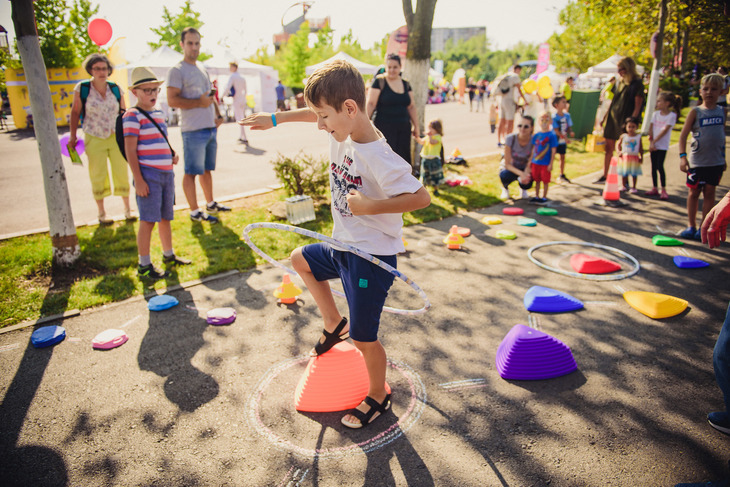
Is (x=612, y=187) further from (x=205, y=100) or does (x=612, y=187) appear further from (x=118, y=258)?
(x=118, y=258)

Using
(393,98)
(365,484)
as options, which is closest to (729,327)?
(365,484)

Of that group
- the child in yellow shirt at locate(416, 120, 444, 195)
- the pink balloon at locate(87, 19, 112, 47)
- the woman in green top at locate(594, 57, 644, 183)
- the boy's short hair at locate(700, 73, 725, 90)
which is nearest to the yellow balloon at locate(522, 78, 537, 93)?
the woman in green top at locate(594, 57, 644, 183)

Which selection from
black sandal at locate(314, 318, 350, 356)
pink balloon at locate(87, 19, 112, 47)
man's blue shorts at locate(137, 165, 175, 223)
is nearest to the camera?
black sandal at locate(314, 318, 350, 356)

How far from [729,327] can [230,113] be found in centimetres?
2654

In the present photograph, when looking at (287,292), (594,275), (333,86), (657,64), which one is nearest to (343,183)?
(333,86)

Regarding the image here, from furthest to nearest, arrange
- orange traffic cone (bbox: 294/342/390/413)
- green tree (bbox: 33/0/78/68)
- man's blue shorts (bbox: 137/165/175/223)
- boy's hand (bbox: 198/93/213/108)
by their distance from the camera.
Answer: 1. green tree (bbox: 33/0/78/68)
2. boy's hand (bbox: 198/93/213/108)
3. man's blue shorts (bbox: 137/165/175/223)
4. orange traffic cone (bbox: 294/342/390/413)

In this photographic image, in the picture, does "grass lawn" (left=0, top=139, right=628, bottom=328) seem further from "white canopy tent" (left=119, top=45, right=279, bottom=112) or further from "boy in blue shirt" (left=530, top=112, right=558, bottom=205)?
"white canopy tent" (left=119, top=45, right=279, bottom=112)

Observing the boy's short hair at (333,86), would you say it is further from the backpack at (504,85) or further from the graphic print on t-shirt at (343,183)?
the backpack at (504,85)

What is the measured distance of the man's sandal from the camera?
2943mm

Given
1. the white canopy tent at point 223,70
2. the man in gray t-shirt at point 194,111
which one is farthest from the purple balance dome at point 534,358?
the white canopy tent at point 223,70

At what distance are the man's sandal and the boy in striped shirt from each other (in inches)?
127

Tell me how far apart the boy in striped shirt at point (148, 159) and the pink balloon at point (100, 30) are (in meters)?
3.88

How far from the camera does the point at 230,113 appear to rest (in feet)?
84.8

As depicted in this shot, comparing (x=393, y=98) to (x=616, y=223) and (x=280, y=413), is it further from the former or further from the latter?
(x=280, y=413)
